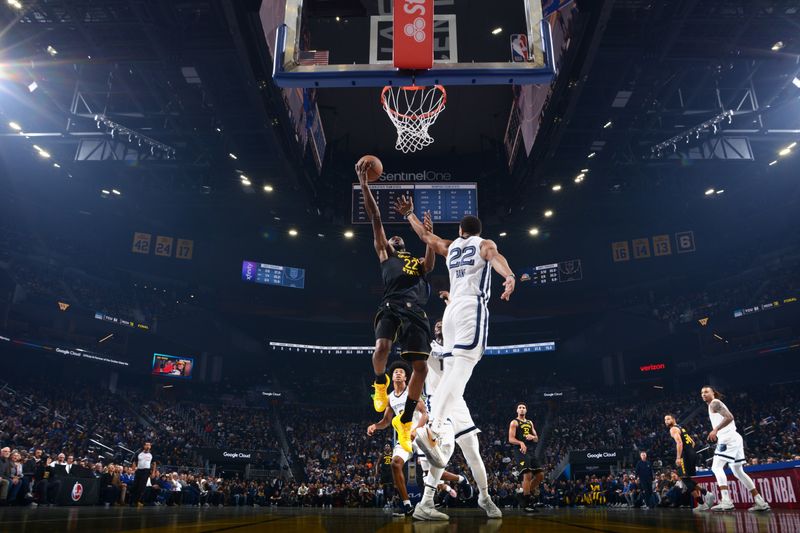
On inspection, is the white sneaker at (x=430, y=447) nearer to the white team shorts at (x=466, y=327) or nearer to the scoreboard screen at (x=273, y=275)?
the white team shorts at (x=466, y=327)

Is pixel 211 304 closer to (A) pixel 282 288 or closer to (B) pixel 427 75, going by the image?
(A) pixel 282 288

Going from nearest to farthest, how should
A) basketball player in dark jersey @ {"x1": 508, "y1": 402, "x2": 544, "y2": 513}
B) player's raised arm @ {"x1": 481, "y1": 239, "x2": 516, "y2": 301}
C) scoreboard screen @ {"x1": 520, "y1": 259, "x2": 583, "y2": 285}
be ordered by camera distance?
player's raised arm @ {"x1": 481, "y1": 239, "x2": 516, "y2": 301}
basketball player in dark jersey @ {"x1": 508, "y1": 402, "x2": 544, "y2": 513}
scoreboard screen @ {"x1": 520, "y1": 259, "x2": 583, "y2": 285}

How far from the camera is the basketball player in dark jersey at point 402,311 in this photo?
507 centimetres

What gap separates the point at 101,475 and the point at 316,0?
13012 mm

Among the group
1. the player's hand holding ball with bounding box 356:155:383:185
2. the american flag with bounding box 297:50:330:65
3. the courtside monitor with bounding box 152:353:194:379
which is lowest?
the player's hand holding ball with bounding box 356:155:383:185

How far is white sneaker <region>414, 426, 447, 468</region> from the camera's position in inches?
200

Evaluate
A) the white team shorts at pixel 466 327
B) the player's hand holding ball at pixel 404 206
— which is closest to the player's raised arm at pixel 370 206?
the player's hand holding ball at pixel 404 206

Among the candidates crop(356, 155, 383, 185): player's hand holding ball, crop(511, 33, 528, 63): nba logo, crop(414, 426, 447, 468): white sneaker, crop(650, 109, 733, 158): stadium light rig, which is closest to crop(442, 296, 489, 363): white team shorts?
crop(414, 426, 447, 468): white sneaker

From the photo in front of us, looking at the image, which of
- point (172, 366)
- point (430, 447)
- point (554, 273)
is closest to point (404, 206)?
point (430, 447)

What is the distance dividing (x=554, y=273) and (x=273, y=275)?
15420mm

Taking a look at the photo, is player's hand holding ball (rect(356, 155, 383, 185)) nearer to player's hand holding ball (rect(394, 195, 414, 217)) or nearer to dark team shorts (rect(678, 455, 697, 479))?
player's hand holding ball (rect(394, 195, 414, 217))

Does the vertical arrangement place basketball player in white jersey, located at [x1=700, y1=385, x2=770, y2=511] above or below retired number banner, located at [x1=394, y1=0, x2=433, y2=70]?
below

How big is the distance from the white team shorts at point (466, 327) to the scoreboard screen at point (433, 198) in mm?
11573

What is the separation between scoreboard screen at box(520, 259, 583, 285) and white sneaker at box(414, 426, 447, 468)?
24076 mm
